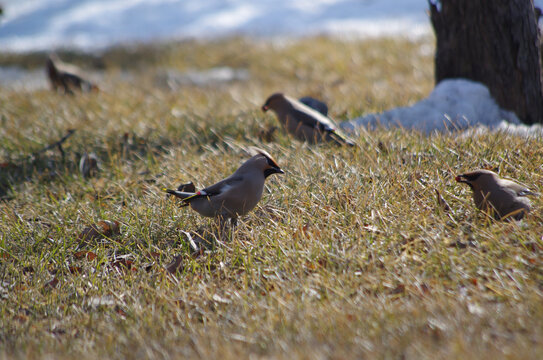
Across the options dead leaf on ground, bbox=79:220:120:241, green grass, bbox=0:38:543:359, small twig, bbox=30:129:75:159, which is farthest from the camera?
small twig, bbox=30:129:75:159

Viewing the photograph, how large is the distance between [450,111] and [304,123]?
1.59m

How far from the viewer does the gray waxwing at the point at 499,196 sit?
9.81ft

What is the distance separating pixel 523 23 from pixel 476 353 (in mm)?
4082

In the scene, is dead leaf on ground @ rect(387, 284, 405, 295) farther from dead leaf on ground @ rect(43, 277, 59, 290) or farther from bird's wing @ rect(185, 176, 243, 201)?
dead leaf on ground @ rect(43, 277, 59, 290)

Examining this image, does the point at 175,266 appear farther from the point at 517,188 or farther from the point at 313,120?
the point at 313,120

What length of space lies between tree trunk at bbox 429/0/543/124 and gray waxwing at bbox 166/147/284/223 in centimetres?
307

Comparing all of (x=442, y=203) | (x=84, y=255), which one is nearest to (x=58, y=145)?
(x=84, y=255)

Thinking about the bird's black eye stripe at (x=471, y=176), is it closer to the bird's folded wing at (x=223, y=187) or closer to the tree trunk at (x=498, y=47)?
the bird's folded wing at (x=223, y=187)

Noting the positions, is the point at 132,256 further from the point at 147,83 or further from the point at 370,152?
the point at 147,83

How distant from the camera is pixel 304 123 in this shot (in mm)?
4953

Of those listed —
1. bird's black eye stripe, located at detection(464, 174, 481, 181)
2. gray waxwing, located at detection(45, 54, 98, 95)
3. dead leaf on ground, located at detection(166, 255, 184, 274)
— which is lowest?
dead leaf on ground, located at detection(166, 255, 184, 274)

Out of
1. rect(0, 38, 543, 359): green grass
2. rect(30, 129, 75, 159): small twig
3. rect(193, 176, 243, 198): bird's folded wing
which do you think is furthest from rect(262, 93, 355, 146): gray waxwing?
rect(30, 129, 75, 159): small twig

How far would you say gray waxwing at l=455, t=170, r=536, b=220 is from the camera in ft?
9.81

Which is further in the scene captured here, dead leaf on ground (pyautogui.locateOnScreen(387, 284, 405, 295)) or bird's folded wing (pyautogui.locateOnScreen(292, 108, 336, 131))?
bird's folded wing (pyautogui.locateOnScreen(292, 108, 336, 131))
